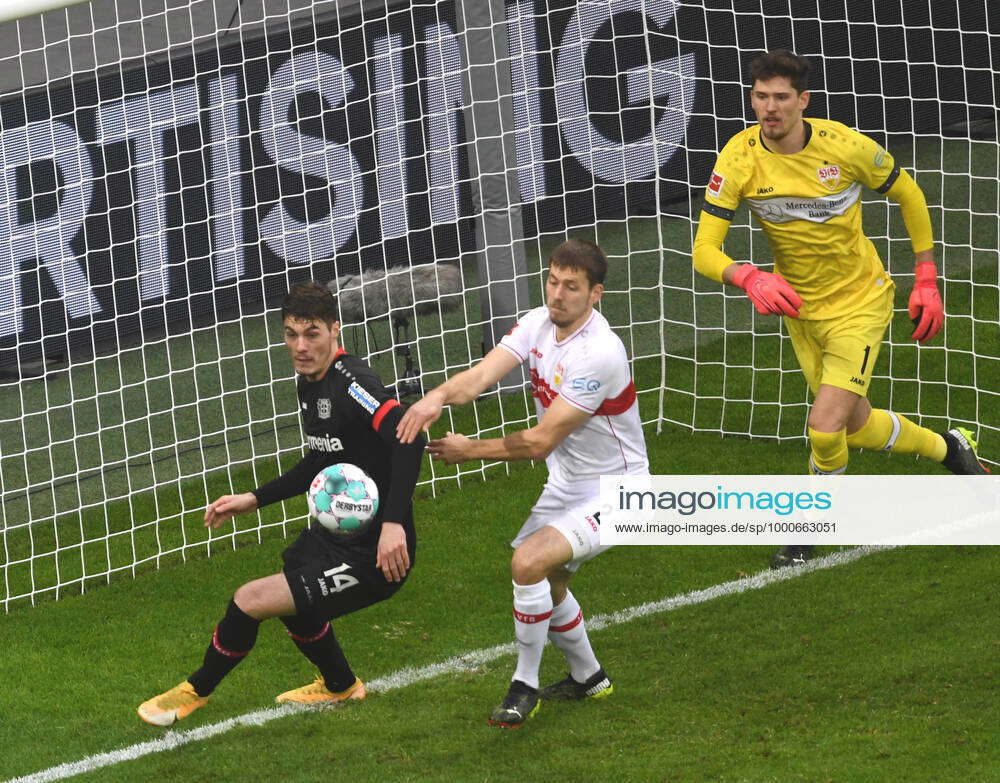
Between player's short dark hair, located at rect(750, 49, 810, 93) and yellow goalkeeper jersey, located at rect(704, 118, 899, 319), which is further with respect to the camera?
yellow goalkeeper jersey, located at rect(704, 118, 899, 319)

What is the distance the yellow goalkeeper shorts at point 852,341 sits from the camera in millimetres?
6594

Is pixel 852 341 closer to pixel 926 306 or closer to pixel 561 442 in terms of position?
pixel 926 306

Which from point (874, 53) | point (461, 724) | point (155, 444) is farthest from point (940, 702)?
point (874, 53)

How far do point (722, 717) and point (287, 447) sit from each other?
4.10 m

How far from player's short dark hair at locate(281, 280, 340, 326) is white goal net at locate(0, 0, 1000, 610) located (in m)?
2.84

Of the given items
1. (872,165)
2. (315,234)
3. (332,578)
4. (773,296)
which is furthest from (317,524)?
(315,234)

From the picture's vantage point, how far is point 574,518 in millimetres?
5324

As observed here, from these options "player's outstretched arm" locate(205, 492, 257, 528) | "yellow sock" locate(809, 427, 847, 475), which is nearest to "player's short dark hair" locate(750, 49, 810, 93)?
"yellow sock" locate(809, 427, 847, 475)

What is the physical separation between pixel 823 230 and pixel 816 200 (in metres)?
0.15

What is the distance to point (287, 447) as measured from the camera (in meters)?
8.83

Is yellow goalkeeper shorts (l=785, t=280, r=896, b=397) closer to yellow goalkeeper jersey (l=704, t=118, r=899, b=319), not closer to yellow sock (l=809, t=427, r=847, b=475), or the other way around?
yellow goalkeeper jersey (l=704, t=118, r=899, b=319)

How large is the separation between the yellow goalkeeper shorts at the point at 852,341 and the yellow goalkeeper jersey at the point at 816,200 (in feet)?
0.15

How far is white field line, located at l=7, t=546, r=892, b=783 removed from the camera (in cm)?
550

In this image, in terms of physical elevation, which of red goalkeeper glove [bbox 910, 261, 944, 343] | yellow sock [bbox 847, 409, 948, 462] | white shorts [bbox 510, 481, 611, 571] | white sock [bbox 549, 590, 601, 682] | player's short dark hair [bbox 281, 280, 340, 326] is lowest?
white sock [bbox 549, 590, 601, 682]
